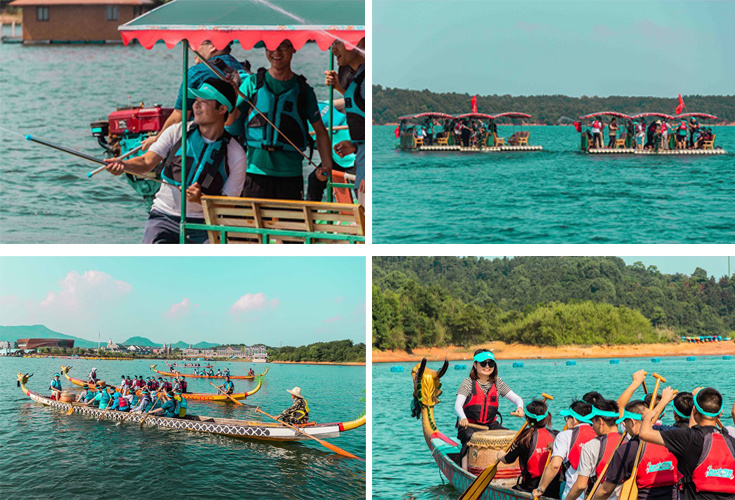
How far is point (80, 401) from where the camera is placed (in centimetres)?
795

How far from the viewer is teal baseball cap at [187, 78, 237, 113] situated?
5453 mm

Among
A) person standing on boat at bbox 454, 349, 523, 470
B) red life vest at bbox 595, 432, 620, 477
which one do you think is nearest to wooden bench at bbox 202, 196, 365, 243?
person standing on boat at bbox 454, 349, 523, 470

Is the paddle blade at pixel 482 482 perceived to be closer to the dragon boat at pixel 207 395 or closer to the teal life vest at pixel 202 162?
the teal life vest at pixel 202 162

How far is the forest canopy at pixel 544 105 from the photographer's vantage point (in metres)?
54.3

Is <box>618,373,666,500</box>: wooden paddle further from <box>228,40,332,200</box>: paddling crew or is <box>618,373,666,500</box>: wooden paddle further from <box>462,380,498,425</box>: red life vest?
<box>228,40,332,200</box>: paddling crew

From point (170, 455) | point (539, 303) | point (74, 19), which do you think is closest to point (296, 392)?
point (170, 455)

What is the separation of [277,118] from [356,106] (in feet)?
1.70

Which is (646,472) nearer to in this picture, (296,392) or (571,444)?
(571,444)

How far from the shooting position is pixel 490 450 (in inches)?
204

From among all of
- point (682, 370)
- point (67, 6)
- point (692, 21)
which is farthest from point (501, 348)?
point (692, 21)

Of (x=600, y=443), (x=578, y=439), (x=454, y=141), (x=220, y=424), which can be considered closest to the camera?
(x=600, y=443)

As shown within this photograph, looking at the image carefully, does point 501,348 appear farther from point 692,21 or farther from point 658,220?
point 692,21

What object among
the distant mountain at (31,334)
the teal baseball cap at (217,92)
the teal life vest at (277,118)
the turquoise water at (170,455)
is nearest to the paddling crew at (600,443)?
the turquoise water at (170,455)

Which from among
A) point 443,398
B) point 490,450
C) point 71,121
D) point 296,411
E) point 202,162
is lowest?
point 443,398
